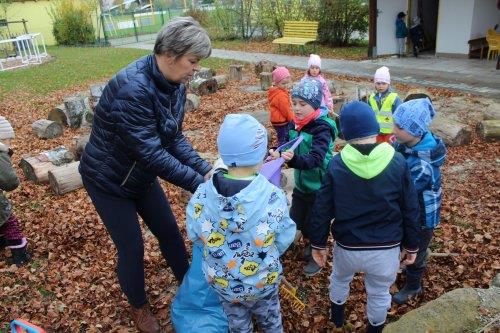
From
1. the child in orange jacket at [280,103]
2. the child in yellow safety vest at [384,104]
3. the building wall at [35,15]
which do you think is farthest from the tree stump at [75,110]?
the building wall at [35,15]

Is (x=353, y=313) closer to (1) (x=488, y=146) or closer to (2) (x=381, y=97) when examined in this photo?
(2) (x=381, y=97)

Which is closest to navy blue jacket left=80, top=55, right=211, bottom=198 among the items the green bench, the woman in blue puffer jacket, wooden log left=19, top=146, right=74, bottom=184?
the woman in blue puffer jacket

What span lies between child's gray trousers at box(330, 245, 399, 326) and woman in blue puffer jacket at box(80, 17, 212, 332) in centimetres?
102

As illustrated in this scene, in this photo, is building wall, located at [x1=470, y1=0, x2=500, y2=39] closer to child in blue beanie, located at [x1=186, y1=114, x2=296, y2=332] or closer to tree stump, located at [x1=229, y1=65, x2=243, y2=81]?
tree stump, located at [x1=229, y1=65, x2=243, y2=81]

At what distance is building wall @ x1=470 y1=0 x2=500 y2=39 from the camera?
42.3 feet

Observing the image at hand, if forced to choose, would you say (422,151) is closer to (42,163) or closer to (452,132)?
(452,132)

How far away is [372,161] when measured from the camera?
2260mm

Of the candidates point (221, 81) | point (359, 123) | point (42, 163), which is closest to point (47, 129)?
point (42, 163)

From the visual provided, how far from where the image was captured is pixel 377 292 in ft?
8.36

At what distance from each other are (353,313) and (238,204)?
1640mm

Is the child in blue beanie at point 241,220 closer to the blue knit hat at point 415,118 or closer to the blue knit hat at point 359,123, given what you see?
the blue knit hat at point 359,123

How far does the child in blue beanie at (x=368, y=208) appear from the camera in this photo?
2.30m

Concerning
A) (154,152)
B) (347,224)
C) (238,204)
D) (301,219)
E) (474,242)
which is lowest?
(474,242)

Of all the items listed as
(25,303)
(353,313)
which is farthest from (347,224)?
(25,303)
